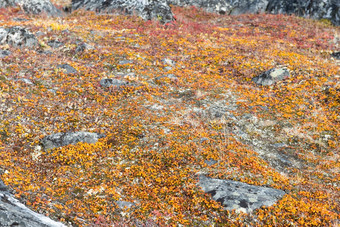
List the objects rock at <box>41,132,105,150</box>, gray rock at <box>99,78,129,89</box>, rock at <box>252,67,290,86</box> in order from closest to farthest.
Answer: rock at <box>41,132,105,150</box>
gray rock at <box>99,78,129,89</box>
rock at <box>252,67,290,86</box>

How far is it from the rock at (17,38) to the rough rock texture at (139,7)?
1122 centimetres

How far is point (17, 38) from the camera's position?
55.1 feet

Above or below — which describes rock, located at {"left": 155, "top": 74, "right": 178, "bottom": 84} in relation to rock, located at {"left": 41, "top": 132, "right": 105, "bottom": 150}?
above

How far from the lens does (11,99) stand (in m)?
11.2

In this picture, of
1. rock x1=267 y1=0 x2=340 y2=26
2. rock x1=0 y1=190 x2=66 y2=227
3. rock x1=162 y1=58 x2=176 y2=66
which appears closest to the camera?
rock x1=0 y1=190 x2=66 y2=227

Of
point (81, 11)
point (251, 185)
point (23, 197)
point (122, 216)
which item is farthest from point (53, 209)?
point (81, 11)

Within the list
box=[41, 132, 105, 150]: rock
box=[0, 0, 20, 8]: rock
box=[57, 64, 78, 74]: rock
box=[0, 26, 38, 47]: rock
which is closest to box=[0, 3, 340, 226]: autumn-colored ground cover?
box=[41, 132, 105, 150]: rock

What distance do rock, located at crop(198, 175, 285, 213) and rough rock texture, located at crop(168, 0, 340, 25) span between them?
2609 centimetres

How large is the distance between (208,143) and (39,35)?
1554 centimetres

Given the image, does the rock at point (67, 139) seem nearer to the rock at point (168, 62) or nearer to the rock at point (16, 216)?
the rock at point (16, 216)

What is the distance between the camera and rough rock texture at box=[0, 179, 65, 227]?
5.03m

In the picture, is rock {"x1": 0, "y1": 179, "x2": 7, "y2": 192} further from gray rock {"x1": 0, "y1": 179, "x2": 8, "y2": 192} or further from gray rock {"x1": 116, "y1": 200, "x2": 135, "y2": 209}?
gray rock {"x1": 116, "y1": 200, "x2": 135, "y2": 209}

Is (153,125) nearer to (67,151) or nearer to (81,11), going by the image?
(67,151)

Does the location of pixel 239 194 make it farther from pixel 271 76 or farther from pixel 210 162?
pixel 271 76
